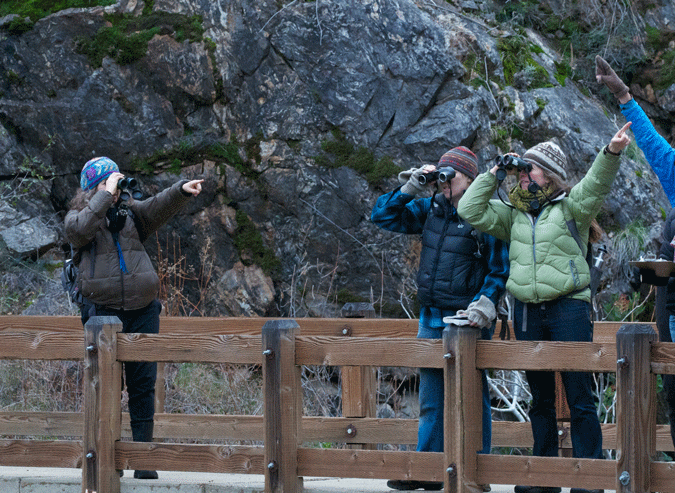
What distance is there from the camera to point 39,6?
10.0 metres

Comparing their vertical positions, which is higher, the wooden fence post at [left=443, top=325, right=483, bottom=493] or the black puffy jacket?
the black puffy jacket

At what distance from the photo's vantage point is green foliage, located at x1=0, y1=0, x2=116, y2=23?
990 cm

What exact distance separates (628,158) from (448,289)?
6230 millimetres

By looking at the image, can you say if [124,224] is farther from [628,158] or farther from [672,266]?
[628,158]

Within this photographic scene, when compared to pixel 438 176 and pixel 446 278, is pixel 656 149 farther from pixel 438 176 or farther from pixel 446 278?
pixel 446 278

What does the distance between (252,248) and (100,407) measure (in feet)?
17.6

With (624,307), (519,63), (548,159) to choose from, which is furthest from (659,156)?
(519,63)

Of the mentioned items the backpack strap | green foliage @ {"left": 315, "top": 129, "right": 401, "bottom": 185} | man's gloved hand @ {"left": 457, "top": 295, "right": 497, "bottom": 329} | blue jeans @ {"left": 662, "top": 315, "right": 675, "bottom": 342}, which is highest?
green foliage @ {"left": 315, "top": 129, "right": 401, "bottom": 185}

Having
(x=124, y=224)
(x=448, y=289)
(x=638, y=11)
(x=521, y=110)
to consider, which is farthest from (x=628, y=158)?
(x=124, y=224)

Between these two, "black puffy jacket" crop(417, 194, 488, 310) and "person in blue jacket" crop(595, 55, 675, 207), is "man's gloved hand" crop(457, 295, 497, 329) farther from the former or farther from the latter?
"person in blue jacket" crop(595, 55, 675, 207)

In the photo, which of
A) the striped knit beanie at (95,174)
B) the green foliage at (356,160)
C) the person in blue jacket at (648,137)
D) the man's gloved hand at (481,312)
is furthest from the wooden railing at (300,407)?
the green foliage at (356,160)

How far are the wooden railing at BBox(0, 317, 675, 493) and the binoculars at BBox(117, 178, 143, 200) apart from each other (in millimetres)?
844

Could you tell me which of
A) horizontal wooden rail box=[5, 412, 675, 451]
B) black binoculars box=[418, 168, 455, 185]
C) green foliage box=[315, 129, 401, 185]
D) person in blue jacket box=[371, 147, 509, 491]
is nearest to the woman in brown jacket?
horizontal wooden rail box=[5, 412, 675, 451]

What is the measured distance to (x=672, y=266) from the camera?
3883 millimetres
